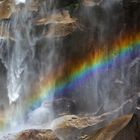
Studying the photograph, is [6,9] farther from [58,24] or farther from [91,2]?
[91,2]

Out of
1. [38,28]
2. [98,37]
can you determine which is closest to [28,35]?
[38,28]

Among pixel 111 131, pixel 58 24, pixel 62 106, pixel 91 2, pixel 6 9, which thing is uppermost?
→ pixel 91 2

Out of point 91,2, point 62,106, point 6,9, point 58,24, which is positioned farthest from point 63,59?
point 6,9

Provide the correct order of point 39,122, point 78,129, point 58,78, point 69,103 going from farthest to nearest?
point 58,78 → point 69,103 → point 39,122 → point 78,129

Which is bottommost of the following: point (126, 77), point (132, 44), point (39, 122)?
point (39, 122)

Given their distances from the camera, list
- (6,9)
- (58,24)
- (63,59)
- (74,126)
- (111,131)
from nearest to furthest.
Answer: (111,131)
(74,126)
(58,24)
(63,59)
(6,9)

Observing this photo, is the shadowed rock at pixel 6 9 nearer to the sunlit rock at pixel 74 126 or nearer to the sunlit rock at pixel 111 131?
the sunlit rock at pixel 74 126

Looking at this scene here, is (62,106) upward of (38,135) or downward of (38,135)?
downward

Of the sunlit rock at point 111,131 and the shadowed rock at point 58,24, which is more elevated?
the shadowed rock at point 58,24

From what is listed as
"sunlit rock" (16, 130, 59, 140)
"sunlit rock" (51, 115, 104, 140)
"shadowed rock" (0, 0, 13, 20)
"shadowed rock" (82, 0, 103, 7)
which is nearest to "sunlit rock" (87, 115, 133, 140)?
"sunlit rock" (16, 130, 59, 140)

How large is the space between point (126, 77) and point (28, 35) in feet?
23.0

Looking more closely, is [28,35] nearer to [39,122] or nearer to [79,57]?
[79,57]

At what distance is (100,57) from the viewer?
27.2 meters

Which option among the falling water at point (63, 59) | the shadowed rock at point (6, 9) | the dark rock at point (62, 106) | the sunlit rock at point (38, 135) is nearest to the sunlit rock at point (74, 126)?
the sunlit rock at point (38, 135)
